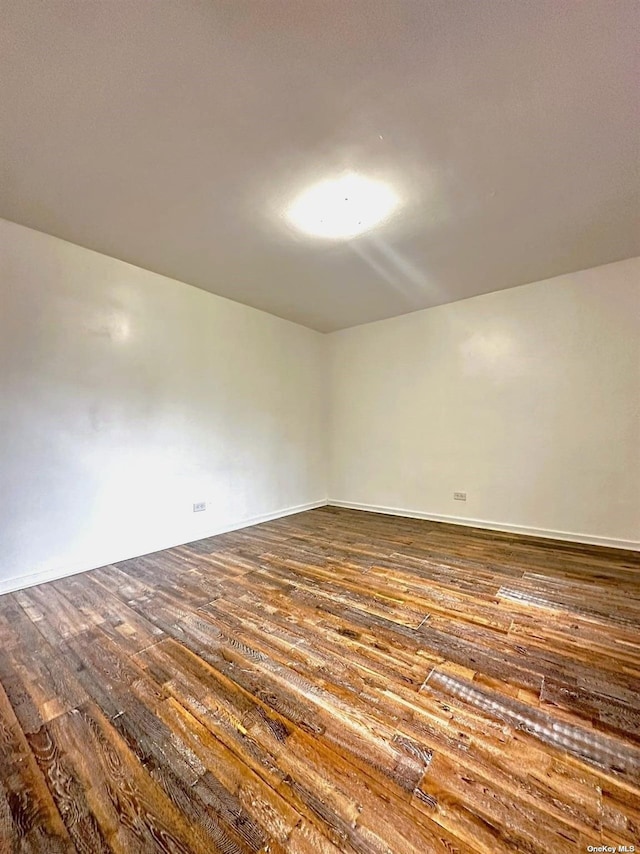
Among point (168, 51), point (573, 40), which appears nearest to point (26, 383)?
point (168, 51)

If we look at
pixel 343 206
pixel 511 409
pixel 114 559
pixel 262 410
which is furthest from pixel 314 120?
pixel 114 559

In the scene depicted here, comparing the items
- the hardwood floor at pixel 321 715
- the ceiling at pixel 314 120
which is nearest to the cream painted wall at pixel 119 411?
the ceiling at pixel 314 120

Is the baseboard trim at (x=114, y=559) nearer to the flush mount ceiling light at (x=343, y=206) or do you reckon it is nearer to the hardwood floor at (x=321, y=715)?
the hardwood floor at (x=321, y=715)

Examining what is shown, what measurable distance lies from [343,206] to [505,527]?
3620 millimetres

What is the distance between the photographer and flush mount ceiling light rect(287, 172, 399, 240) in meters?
2.16

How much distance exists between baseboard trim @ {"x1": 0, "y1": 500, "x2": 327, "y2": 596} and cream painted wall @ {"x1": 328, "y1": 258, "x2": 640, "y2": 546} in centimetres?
138

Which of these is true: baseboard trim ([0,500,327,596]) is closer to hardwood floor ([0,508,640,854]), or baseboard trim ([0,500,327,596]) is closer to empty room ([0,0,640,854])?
empty room ([0,0,640,854])

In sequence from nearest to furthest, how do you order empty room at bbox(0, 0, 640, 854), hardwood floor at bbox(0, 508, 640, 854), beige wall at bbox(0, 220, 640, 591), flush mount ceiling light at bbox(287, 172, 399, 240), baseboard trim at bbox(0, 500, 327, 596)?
hardwood floor at bbox(0, 508, 640, 854)
empty room at bbox(0, 0, 640, 854)
flush mount ceiling light at bbox(287, 172, 399, 240)
baseboard trim at bbox(0, 500, 327, 596)
beige wall at bbox(0, 220, 640, 591)

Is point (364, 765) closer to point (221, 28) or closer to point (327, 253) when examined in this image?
point (221, 28)

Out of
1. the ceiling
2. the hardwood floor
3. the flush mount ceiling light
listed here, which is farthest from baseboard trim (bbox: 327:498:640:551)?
the flush mount ceiling light

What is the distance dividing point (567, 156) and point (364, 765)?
307 centimetres

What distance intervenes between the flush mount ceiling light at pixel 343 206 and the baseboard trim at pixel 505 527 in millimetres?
3357

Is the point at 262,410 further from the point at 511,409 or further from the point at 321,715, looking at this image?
the point at 321,715

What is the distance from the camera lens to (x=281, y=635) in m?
1.89
